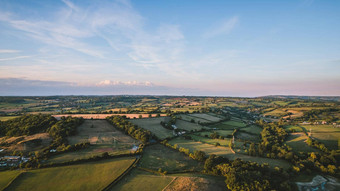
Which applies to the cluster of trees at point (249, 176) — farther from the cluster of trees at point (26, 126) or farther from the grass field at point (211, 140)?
the cluster of trees at point (26, 126)

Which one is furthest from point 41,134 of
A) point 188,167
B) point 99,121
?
point 188,167

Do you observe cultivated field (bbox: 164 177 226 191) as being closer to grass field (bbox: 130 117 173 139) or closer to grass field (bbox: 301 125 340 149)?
grass field (bbox: 130 117 173 139)

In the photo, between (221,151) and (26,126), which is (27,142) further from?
(221,151)

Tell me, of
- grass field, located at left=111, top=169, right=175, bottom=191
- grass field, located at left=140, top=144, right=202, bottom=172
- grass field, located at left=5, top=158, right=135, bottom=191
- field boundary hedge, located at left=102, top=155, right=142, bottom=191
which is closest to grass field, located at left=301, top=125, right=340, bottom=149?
grass field, located at left=140, top=144, right=202, bottom=172

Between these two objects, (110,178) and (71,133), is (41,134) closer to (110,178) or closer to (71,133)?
(71,133)

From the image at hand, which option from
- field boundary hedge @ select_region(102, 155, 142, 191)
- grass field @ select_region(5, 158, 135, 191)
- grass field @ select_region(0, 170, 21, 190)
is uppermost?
grass field @ select_region(0, 170, 21, 190)

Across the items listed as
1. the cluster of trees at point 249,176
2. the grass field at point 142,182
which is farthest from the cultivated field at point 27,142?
the cluster of trees at point 249,176

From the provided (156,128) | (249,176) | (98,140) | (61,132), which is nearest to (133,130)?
(156,128)
